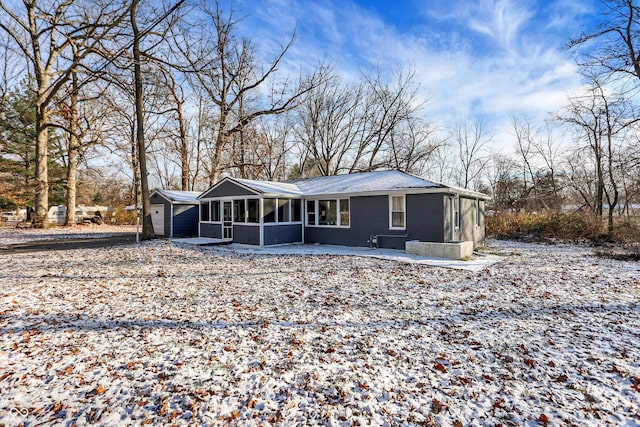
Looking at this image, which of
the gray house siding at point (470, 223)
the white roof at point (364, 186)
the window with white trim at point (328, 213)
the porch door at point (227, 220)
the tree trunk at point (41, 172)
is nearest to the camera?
the white roof at point (364, 186)

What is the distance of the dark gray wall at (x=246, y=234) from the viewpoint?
539 inches

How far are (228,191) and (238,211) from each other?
1.04 m

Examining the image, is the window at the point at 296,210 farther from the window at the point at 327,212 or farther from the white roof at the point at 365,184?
the window at the point at 327,212

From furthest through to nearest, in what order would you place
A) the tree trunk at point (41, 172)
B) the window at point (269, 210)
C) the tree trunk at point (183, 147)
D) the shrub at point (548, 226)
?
1. the tree trunk at point (183, 147)
2. the tree trunk at point (41, 172)
3. the shrub at point (548, 226)
4. the window at point (269, 210)

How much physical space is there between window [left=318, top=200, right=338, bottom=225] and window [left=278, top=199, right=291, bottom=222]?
142 cm

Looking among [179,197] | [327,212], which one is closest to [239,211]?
[327,212]

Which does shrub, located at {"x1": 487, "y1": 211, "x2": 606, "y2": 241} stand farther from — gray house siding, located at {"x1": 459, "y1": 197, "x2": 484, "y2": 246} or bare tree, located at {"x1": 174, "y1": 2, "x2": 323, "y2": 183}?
bare tree, located at {"x1": 174, "y1": 2, "x2": 323, "y2": 183}

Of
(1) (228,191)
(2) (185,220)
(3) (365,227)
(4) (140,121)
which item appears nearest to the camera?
(3) (365,227)

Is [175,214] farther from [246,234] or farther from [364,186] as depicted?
[364,186]

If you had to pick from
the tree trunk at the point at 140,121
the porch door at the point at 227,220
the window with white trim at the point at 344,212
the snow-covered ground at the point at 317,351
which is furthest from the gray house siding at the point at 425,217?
the tree trunk at the point at 140,121

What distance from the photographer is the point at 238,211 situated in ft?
49.3

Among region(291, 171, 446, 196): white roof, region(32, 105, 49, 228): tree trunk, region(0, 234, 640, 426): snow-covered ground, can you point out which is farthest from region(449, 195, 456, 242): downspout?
region(32, 105, 49, 228): tree trunk

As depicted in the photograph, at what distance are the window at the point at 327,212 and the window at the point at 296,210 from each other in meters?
0.98

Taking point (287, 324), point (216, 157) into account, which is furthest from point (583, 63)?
point (216, 157)
